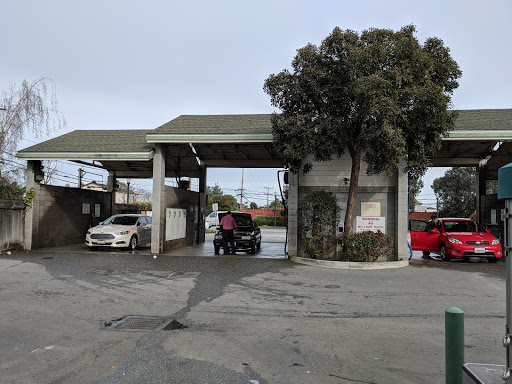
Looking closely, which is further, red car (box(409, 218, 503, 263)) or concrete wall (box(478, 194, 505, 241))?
concrete wall (box(478, 194, 505, 241))

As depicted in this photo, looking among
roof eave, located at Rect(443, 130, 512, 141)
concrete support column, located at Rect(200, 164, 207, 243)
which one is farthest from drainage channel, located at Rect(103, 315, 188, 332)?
concrete support column, located at Rect(200, 164, 207, 243)

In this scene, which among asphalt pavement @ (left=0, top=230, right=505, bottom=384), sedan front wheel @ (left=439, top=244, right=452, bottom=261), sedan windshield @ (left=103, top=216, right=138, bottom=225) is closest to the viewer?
asphalt pavement @ (left=0, top=230, right=505, bottom=384)

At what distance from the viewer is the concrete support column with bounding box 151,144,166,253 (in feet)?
50.1

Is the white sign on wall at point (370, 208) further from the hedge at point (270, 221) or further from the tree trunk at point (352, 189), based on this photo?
the hedge at point (270, 221)

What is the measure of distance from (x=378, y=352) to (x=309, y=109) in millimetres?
8606

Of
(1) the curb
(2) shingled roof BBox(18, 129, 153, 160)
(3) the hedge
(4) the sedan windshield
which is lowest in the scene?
(3) the hedge

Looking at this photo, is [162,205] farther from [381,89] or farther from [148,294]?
[381,89]

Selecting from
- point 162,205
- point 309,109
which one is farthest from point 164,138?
point 309,109

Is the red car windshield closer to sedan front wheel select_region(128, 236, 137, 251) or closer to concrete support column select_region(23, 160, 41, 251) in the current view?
sedan front wheel select_region(128, 236, 137, 251)

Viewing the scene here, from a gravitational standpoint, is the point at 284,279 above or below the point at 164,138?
below

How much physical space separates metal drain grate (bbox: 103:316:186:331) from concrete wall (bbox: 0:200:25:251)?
11137 mm

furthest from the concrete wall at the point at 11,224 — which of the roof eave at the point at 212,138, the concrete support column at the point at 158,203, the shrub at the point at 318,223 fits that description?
the shrub at the point at 318,223

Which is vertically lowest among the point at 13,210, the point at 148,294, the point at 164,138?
the point at 148,294

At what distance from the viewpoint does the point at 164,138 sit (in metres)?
14.8
